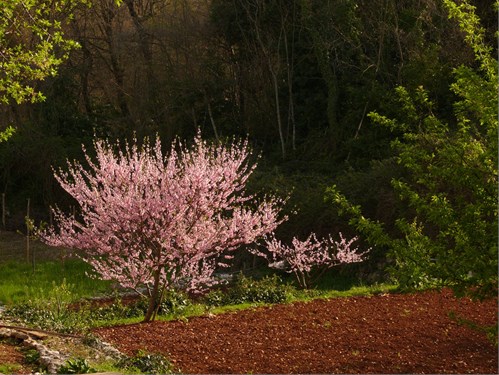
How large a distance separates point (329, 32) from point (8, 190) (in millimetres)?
11400

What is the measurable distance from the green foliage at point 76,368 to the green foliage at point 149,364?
447 mm

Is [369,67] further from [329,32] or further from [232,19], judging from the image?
[232,19]

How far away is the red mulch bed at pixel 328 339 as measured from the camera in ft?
24.3

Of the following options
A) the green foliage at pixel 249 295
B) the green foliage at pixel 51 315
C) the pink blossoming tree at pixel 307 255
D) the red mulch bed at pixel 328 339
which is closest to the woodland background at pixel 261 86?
the pink blossoming tree at pixel 307 255

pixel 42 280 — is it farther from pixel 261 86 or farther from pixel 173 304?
pixel 261 86

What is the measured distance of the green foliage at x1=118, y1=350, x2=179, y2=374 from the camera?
23.8ft

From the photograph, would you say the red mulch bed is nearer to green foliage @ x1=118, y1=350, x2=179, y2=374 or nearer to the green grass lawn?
green foliage @ x1=118, y1=350, x2=179, y2=374

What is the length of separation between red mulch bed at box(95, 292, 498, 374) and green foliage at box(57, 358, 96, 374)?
0.97 m

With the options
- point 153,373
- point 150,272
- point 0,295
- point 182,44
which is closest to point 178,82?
point 182,44

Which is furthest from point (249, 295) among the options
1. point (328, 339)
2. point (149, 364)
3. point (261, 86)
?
point (261, 86)

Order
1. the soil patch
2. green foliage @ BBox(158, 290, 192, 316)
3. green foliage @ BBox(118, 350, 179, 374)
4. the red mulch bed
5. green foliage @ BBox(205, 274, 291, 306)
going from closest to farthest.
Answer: the soil patch < green foliage @ BBox(118, 350, 179, 374) < the red mulch bed < green foliage @ BBox(158, 290, 192, 316) < green foliage @ BBox(205, 274, 291, 306)

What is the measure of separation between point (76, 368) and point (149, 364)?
29.4 inches

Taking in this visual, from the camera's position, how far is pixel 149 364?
24.0ft

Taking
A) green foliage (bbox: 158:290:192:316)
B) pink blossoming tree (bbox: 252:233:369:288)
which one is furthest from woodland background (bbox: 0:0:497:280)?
green foliage (bbox: 158:290:192:316)
